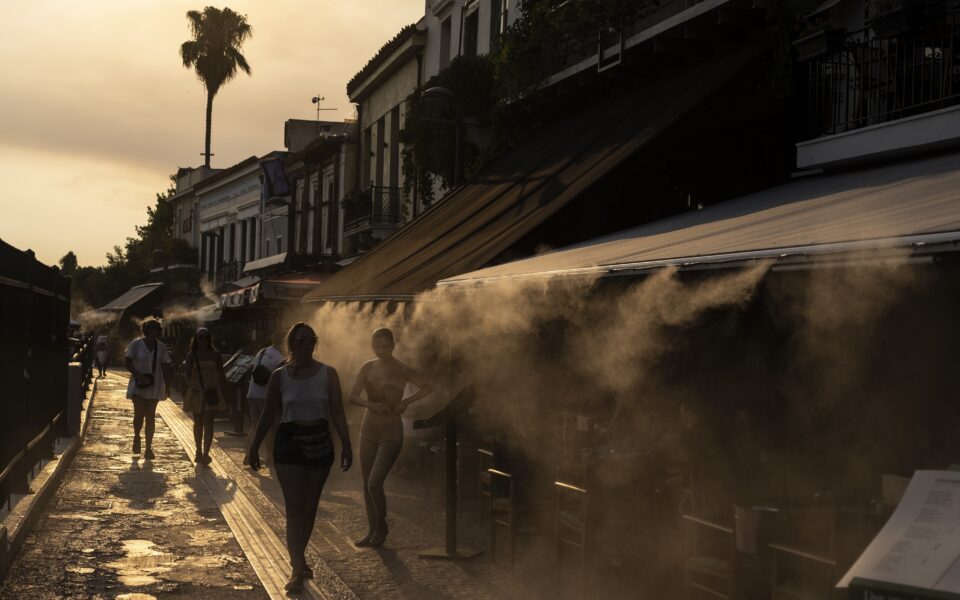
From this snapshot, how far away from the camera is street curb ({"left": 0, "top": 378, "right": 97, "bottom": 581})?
908cm

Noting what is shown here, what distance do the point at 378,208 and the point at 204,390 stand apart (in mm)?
14739

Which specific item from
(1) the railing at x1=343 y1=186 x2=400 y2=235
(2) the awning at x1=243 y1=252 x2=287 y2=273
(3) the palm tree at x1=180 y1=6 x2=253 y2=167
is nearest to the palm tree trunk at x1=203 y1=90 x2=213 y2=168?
(3) the palm tree at x1=180 y1=6 x2=253 y2=167

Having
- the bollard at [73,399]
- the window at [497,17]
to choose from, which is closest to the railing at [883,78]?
the window at [497,17]

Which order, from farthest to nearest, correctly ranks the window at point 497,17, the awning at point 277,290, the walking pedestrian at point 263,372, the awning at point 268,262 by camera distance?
the awning at point 268,262
the awning at point 277,290
the window at point 497,17
the walking pedestrian at point 263,372

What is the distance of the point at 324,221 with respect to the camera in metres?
40.7

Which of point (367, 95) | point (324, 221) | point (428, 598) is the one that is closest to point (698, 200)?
point (428, 598)

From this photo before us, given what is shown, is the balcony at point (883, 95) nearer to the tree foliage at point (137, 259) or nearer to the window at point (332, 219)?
the window at point (332, 219)

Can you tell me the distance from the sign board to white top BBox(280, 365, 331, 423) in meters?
5.44

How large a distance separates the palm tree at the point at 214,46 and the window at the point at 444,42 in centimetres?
4403

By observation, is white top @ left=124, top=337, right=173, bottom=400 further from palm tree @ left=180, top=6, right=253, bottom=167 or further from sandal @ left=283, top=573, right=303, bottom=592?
palm tree @ left=180, top=6, right=253, bottom=167

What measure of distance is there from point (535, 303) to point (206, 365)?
598 centimetres

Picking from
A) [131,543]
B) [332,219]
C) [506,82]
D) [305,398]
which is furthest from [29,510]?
[332,219]

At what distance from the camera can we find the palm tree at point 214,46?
6881 cm

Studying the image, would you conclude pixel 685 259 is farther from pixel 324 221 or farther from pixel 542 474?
pixel 324 221
